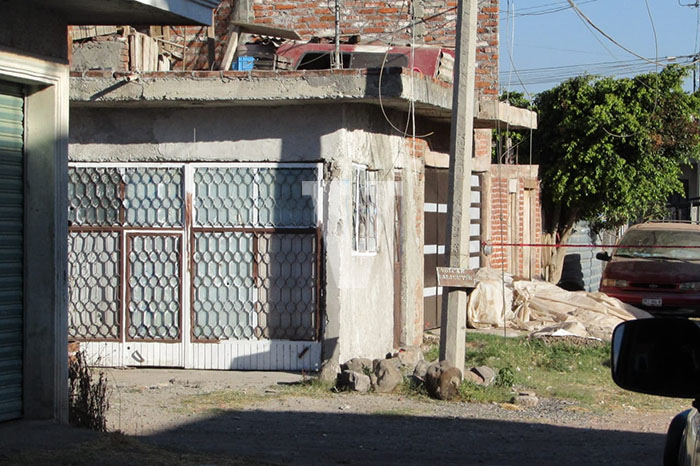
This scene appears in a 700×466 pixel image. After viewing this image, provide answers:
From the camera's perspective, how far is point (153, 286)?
40.3 feet

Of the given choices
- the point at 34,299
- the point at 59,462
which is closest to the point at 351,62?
the point at 34,299

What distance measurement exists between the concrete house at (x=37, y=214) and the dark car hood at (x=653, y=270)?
11959 millimetres

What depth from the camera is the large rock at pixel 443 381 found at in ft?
34.1

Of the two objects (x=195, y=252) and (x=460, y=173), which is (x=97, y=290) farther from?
(x=460, y=173)

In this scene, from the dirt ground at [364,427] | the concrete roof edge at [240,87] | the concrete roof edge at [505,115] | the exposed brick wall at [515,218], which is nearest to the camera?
the dirt ground at [364,427]

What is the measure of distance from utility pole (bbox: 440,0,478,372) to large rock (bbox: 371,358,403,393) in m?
0.53

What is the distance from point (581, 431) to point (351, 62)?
6668mm

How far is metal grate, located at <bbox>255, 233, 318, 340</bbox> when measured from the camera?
11914 mm

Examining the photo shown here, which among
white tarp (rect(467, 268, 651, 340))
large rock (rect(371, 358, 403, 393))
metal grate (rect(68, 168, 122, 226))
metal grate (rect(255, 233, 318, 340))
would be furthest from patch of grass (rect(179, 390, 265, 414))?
white tarp (rect(467, 268, 651, 340))

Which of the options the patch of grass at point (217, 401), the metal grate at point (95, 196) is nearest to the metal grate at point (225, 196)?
the metal grate at point (95, 196)

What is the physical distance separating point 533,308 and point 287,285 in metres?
5.63

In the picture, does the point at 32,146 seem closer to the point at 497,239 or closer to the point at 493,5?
the point at 493,5

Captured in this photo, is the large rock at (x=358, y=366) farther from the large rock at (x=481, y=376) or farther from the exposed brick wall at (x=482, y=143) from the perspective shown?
the exposed brick wall at (x=482, y=143)

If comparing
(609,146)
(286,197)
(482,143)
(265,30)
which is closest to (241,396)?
(286,197)
